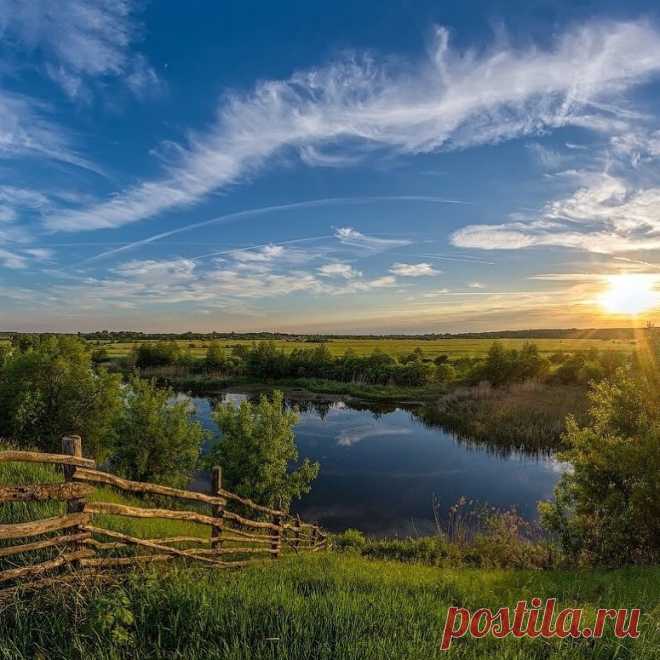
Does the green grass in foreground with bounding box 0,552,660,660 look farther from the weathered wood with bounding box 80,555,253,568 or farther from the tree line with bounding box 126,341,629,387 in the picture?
the tree line with bounding box 126,341,629,387

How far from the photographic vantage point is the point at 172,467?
19.7 metres

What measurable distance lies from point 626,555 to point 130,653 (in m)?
12.9

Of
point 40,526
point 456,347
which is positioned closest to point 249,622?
point 40,526

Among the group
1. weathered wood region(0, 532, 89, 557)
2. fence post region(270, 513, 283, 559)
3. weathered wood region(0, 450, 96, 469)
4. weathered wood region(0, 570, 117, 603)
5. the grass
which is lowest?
the grass

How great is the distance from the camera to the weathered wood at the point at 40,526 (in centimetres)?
467

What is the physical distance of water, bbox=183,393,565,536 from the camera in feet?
76.1

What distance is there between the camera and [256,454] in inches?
680

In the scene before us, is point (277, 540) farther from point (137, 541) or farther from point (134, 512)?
point (134, 512)

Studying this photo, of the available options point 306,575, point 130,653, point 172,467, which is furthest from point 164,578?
point 172,467

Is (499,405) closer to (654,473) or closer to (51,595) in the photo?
(654,473)

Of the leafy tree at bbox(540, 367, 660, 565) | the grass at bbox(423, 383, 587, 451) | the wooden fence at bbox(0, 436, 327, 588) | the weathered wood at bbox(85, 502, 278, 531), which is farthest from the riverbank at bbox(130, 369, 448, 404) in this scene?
the wooden fence at bbox(0, 436, 327, 588)

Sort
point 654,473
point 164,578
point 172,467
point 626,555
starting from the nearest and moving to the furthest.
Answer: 1. point 164,578
2. point 654,473
3. point 626,555
4. point 172,467

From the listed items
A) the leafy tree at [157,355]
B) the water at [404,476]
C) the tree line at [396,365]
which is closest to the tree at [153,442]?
the water at [404,476]

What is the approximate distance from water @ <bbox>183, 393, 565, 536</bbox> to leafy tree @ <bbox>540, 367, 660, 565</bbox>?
842 centimetres
